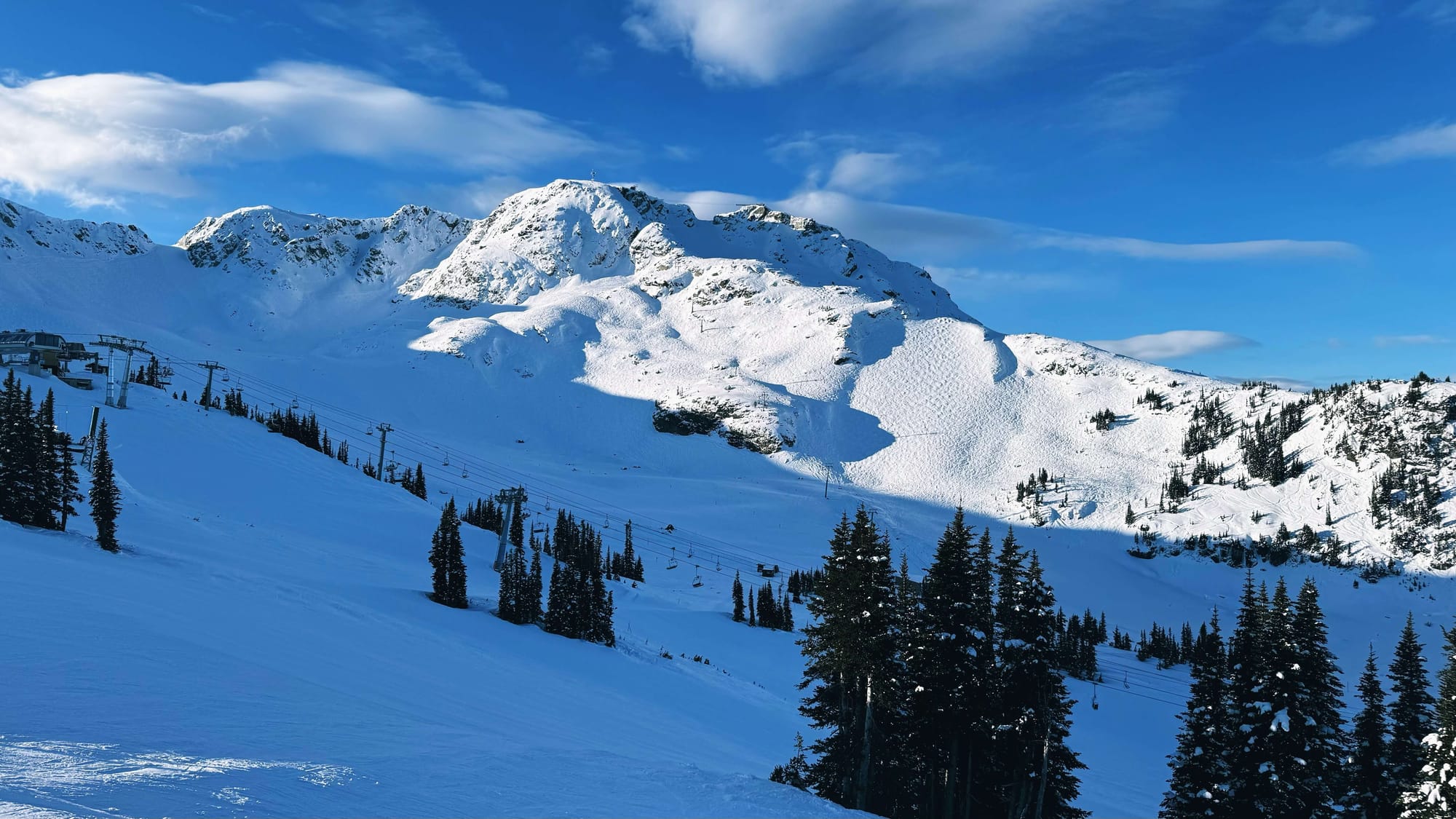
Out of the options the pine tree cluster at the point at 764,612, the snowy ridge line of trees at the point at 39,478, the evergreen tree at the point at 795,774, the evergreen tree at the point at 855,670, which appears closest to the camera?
the evergreen tree at the point at 795,774

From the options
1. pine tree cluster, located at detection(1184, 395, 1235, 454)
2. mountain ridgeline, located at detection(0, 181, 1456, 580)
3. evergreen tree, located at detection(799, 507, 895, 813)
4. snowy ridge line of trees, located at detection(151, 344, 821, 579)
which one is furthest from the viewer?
pine tree cluster, located at detection(1184, 395, 1235, 454)

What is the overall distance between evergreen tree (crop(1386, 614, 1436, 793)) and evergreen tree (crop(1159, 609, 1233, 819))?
8.31 metres

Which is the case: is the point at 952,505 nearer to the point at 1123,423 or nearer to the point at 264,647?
the point at 1123,423

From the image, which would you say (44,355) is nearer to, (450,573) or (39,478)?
(39,478)

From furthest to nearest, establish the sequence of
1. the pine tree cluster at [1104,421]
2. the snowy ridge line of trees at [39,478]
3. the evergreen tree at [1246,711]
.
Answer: the pine tree cluster at [1104,421], the snowy ridge line of trees at [39,478], the evergreen tree at [1246,711]

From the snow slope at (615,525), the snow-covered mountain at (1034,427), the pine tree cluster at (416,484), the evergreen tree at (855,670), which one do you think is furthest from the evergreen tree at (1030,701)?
the snow-covered mountain at (1034,427)

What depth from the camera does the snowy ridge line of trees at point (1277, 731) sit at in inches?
1006

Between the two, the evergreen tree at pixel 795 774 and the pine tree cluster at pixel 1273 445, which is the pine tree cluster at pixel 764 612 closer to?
the evergreen tree at pixel 795 774

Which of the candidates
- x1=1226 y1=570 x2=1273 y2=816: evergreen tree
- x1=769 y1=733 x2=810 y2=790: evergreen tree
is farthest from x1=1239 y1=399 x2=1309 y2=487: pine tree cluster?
x1=769 y1=733 x2=810 y2=790: evergreen tree

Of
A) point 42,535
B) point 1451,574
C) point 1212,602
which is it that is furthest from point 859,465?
point 42,535

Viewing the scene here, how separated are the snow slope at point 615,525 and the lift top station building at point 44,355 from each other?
1720 cm

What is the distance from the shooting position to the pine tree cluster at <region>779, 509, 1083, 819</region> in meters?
26.4

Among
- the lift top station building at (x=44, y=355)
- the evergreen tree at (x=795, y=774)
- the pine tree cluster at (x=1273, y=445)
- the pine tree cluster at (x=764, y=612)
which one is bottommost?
the pine tree cluster at (x=764, y=612)

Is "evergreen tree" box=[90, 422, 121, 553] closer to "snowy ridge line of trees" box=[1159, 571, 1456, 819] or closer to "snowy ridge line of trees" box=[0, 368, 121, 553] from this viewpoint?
"snowy ridge line of trees" box=[0, 368, 121, 553]
